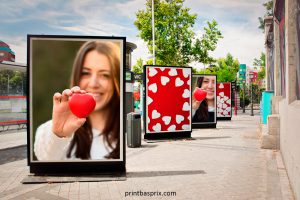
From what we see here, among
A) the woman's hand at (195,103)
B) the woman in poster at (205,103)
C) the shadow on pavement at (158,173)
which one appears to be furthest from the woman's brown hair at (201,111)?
the shadow on pavement at (158,173)

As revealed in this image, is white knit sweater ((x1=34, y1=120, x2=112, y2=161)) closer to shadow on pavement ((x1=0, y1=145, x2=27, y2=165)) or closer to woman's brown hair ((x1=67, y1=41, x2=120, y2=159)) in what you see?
woman's brown hair ((x1=67, y1=41, x2=120, y2=159))

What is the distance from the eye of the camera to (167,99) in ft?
42.9

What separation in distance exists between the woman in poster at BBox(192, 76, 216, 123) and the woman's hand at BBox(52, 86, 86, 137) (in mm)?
10924

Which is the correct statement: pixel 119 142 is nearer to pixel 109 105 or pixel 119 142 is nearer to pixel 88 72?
pixel 109 105

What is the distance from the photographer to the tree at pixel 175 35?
133 feet

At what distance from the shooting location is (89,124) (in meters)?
6.99

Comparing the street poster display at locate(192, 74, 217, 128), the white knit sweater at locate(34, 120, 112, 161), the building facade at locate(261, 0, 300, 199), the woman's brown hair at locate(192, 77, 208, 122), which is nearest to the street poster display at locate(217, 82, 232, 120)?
the street poster display at locate(192, 74, 217, 128)

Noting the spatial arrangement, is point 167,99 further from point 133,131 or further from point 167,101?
point 133,131

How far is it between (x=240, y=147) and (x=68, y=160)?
20.9 ft

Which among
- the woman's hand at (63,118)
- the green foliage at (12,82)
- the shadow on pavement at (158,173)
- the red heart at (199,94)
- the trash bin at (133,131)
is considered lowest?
the shadow on pavement at (158,173)

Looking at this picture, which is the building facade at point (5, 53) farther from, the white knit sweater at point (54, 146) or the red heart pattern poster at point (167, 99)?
the white knit sweater at point (54, 146)

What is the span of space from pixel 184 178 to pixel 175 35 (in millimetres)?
35583

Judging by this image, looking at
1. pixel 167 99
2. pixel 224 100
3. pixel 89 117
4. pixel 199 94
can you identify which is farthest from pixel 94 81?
pixel 224 100

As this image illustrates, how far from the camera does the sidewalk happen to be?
5.81 metres
